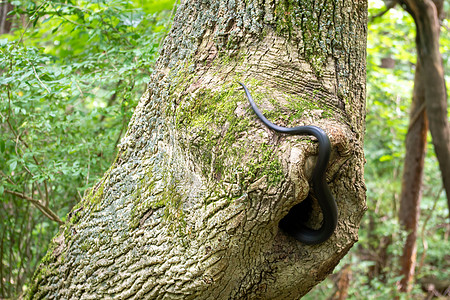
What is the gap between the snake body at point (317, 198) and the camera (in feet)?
4.47

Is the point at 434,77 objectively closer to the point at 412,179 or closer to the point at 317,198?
the point at 412,179

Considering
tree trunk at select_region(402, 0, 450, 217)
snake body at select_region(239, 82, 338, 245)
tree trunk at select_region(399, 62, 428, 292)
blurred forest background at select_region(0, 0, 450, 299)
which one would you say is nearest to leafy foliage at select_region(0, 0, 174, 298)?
blurred forest background at select_region(0, 0, 450, 299)

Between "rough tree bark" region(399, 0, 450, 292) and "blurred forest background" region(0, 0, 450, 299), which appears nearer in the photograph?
"blurred forest background" region(0, 0, 450, 299)

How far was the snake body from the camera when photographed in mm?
1361

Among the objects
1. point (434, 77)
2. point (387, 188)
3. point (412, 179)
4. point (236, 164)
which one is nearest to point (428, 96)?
point (434, 77)

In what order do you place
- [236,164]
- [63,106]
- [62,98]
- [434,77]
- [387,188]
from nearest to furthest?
1. [236,164]
2. [62,98]
3. [63,106]
4. [434,77]
5. [387,188]

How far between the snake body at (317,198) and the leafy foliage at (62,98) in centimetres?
126

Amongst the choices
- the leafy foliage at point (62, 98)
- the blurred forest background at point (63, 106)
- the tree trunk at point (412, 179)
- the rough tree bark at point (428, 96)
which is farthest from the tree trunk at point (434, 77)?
the leafy foliage at point (62, 98)

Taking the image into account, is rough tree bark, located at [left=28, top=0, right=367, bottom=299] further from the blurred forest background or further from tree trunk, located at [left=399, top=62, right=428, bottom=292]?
tree trunk, located at [left=399, top=62, right=428, bottom=292]

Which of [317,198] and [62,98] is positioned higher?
[62,98]

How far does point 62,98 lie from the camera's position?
270 centimetres

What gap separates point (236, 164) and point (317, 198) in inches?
12.6

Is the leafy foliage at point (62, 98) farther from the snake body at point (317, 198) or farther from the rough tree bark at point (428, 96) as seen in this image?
the rough tree bark at point (428, 96)

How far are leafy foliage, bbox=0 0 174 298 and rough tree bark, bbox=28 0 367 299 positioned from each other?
80cm
